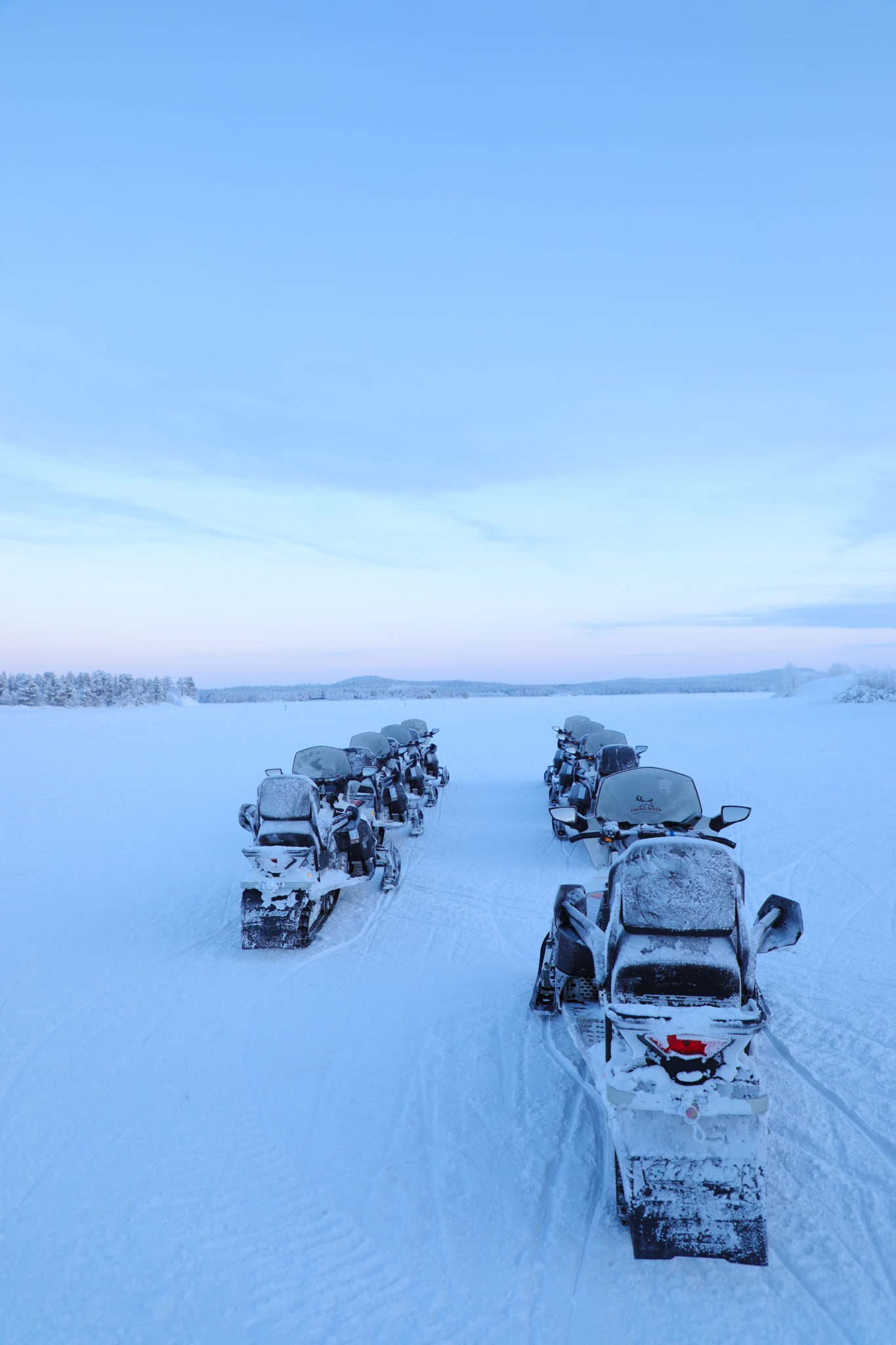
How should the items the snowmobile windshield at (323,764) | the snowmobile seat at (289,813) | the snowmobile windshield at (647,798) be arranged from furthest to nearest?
the snowmobile windshield at (323,764)
the snowmobile seat at (289,813)
the snowmobile windshield at (647,798)

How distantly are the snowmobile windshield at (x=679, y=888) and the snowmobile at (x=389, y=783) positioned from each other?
6635 mm

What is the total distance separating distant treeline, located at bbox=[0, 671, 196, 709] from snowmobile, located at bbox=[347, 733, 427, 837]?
64.9 metres

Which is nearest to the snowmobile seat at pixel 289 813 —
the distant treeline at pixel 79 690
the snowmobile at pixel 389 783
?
the snowmobile at pixel 389 783

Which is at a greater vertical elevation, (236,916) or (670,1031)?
(670,1031)

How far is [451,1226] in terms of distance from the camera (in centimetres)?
322

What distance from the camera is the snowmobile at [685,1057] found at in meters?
2.95

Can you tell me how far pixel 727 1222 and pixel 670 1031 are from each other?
79 centimetres

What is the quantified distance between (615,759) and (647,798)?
5.04 metres

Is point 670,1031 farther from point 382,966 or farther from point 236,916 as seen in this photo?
point 236,916

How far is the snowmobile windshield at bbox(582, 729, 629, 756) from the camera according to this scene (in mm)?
12406

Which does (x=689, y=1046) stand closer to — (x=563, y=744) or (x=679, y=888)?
(x=679, y=888)

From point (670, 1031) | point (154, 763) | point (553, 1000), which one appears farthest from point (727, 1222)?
point (154, 763)

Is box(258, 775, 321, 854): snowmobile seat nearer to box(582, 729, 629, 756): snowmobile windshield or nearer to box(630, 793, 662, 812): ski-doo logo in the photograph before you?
box(630, 793, 662, 812): ski-doo logo

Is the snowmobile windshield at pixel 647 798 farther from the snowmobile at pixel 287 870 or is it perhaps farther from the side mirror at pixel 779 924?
the snowmobile at pixel 287 870
